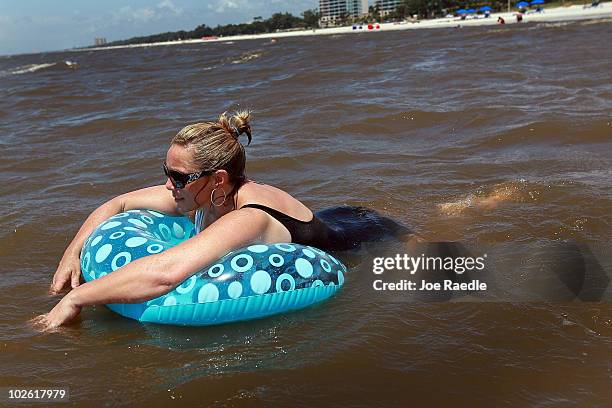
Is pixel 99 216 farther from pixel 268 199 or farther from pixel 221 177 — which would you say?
pixel 268 199

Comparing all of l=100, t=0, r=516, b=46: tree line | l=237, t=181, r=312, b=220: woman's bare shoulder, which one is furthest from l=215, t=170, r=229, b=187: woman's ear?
l=100, t=0, r=516, b=46: tree line

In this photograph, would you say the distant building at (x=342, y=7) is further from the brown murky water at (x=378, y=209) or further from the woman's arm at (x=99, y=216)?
the woman's arm at (x=99, y=216)

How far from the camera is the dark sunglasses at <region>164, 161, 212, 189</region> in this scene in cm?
306

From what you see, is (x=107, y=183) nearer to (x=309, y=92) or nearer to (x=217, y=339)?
(x=217, y=339)

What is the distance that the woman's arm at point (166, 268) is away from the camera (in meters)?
2.89

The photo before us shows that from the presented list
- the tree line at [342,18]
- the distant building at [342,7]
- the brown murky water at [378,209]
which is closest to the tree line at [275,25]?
the tree line at [342,18]

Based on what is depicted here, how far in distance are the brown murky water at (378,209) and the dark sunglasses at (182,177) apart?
0.72 metres

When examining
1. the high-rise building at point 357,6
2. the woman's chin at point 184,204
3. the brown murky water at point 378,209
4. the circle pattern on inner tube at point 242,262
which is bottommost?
the brown murky water at point 378,209

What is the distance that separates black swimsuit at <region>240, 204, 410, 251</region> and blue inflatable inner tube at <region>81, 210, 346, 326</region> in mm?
139

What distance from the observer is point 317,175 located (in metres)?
6.14

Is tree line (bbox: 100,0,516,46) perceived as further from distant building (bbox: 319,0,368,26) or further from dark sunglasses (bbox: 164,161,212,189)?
dark sunglasses (bbox: 164,161,212,189)

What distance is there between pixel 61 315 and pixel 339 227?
173 cm

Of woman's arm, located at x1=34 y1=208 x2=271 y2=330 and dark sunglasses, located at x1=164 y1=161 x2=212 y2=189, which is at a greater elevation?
dark sunglasses, located at x1=164 y1=161 x2=212 y2=189

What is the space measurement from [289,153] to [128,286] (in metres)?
4.35
